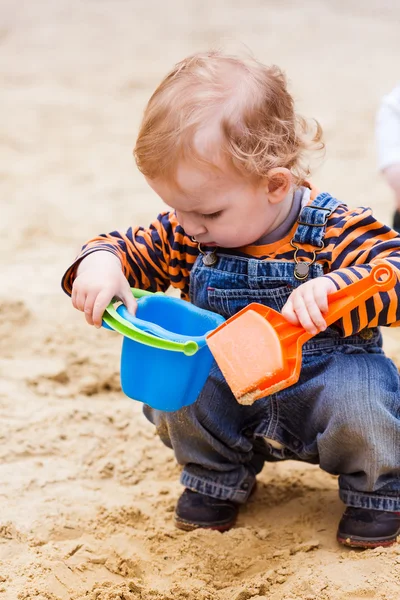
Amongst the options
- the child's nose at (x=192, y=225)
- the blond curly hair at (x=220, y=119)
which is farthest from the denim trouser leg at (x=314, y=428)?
the blond curly hair at (x=220, y=119)

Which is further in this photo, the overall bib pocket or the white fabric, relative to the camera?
the white fabric

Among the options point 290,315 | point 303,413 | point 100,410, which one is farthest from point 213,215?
point 100,410

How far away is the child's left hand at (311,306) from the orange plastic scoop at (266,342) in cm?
1

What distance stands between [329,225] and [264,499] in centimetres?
68

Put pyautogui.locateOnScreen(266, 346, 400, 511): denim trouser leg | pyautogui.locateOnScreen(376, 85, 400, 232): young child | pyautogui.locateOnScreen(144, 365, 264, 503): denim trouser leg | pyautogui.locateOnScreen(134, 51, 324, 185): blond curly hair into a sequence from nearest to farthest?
pyautogui.locateOnScreen(134, 51, 324, 185): blond curly hair, pyautogui.locateOnScreen(266, 346, 400, 511): denim trouser leg, pyautogui.locateOnScreen(144, 365, 264, 503): denim trouser leg, pyautogui.locateOnScreen(376, 85, 400, 232): young child

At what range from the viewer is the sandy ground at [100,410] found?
1.48 meters

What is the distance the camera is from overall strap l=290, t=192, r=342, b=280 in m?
1.54

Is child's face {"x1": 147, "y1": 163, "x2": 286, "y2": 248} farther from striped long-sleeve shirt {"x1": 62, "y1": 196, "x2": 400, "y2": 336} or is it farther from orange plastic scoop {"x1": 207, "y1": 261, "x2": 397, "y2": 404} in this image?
orange plastic scoop {"x1": 207, "y1": 261, "x2": 397, "y2": 404}

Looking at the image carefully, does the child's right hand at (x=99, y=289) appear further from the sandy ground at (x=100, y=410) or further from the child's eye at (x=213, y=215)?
the sandy ground at (x=100, y=410)

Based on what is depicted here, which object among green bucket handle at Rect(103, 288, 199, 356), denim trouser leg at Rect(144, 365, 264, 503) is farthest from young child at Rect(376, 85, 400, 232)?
green bucket handle at Rect(103, 288, 199, 356)

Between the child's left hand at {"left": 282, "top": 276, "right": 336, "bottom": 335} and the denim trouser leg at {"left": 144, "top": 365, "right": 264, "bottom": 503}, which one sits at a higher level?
the child's left hand at {"left": 282, "top": 276, "right": 336, "bottom": 335}

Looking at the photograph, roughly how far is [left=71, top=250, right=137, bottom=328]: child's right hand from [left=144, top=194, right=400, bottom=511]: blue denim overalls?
199mm

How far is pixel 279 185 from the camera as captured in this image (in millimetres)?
1540

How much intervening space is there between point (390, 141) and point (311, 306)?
3.65 ft
